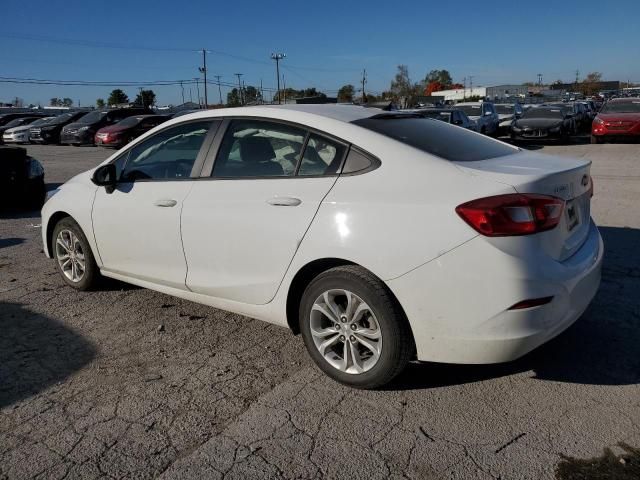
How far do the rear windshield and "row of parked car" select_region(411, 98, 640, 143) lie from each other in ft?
45.3

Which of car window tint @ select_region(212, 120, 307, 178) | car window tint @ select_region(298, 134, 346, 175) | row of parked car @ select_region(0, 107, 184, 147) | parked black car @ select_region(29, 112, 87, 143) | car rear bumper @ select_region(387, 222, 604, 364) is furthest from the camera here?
parked black car @ select_region(29, 112, 87, 143)

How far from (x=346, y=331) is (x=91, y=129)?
2527cm

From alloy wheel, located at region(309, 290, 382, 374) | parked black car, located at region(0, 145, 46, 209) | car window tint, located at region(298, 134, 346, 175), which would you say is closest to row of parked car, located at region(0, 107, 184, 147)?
parked black car, located at region(0, 145, 46, 209)

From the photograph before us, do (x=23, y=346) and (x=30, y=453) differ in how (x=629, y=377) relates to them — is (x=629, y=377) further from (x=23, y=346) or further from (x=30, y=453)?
(x=23, y=346)

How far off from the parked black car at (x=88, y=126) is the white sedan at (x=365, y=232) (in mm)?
23286

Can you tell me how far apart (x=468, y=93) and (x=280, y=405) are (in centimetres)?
10894

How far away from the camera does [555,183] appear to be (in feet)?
9.86

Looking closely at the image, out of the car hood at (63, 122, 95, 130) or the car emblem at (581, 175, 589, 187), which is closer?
the car emblem at (581, 175, 589, 187)

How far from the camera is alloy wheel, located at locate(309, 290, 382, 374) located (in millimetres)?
3125

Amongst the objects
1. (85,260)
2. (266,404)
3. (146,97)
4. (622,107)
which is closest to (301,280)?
(266,404)

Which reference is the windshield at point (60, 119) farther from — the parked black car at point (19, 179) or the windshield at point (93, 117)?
the parked black car at point (19, 179)

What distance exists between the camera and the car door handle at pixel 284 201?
331 cm

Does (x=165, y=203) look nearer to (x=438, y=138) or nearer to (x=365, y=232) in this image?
(x=365, y=232)

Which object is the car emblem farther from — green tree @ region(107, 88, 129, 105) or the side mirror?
green tree @ region(107, 88, 129, 105)
